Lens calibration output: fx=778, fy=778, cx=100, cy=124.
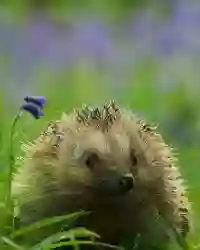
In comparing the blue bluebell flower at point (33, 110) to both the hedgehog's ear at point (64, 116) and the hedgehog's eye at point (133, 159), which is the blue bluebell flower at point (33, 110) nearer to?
the hedgehog's ear at point (64, 116)

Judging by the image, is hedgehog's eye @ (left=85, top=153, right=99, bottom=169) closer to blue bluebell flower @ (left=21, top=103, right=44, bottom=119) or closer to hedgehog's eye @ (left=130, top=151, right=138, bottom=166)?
hedgehog's eye @ (left=130, top=151, right=138, bottom=166)

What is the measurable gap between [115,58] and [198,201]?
407 mm

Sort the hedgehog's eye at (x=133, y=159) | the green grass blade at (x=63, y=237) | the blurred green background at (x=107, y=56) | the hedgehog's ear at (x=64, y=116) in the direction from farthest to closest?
the blurred green background at (x=107, y=56) → the hedgehog's ear at (x=64, y=116) → the hedgehog's eye at (x=133, y=159) → the green grass blade at (x=63, y=237)

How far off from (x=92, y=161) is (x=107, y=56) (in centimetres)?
37

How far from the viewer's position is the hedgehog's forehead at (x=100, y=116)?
171 cm

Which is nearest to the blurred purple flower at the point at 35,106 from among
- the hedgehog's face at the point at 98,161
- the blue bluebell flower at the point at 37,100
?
the blue bluebell flower at the point at 37,100

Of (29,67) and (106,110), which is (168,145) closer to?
(106,110)

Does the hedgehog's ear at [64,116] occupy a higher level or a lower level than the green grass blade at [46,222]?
higher

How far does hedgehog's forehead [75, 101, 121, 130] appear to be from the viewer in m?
1.71

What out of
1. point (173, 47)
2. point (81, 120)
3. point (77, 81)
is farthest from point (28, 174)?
point (173, 47)

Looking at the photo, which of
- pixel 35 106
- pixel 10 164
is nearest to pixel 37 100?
pixel 35 106

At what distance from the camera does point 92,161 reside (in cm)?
166

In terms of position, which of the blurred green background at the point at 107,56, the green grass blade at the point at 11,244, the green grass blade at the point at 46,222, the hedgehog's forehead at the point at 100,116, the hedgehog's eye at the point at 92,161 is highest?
the blurred green background at the point at 107,56

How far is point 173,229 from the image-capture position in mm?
1679
